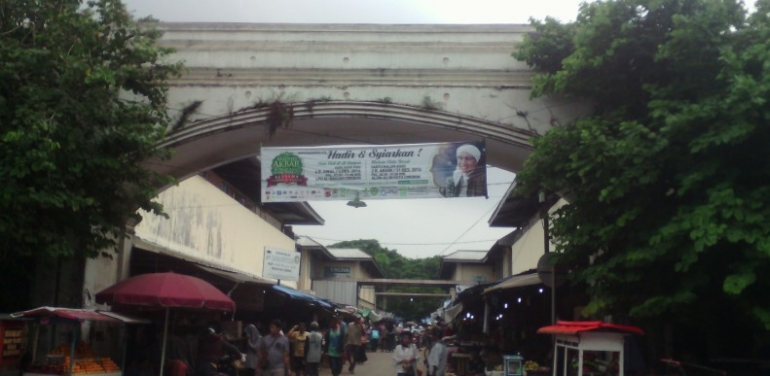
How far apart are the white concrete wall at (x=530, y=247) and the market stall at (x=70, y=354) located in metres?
13.2

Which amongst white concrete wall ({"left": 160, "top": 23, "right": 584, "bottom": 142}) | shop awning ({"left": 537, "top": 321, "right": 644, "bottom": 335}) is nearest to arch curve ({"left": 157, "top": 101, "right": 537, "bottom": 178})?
white concrete wall ({"left": 160, "top": 23, "right": 584, "bottom": 142})

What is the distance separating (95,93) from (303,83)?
13.2 feet

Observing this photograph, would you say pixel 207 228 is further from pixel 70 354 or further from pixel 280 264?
pixel 70 354

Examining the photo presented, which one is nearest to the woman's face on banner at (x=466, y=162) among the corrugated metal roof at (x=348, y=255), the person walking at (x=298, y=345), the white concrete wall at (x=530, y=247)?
the person walking at (x=298, y=345)

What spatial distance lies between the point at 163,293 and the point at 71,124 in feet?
8.49

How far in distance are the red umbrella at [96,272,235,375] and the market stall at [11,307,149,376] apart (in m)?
0.45

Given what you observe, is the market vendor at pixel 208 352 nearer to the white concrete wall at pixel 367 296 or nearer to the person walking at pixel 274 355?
the person walking at pixel 274 355

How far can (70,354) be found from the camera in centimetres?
1074

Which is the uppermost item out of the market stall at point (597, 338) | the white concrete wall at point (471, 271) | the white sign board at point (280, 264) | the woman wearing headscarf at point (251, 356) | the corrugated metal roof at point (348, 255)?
the corrugated metal roof at point (348, 255)

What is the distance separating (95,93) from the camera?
1148 cm

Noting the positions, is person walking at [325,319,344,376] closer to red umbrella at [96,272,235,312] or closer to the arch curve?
the arch curve

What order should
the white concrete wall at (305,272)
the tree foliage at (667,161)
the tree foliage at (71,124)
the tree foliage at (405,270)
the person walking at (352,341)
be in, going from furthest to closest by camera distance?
the tree foliage at (405,270), the white concrete wall at (305,272), the person walking at (352,341), the tree foliage at (71,124), the tree foliage at (667,161)

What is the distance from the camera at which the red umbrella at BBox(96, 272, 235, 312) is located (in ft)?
39.3

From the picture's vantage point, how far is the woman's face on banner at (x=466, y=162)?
14.1m
